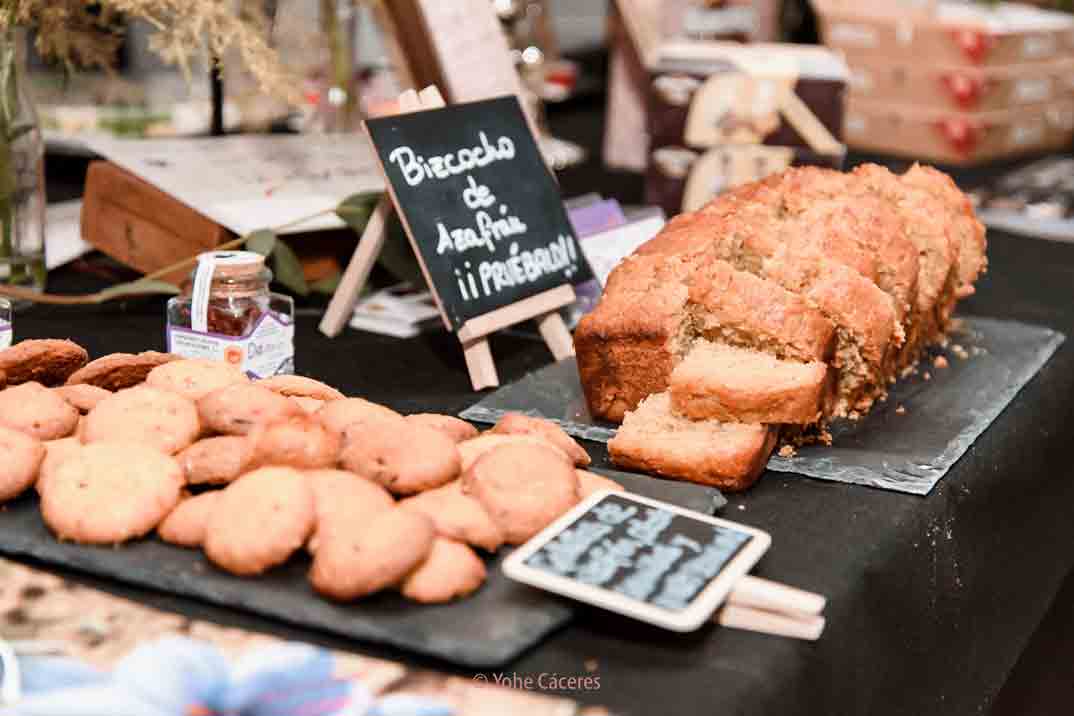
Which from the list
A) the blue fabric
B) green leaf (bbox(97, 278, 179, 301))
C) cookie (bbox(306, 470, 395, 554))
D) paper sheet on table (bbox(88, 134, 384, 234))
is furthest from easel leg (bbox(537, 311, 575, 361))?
the blue fabric

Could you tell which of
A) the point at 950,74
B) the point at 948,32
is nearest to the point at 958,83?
the point at 950,74

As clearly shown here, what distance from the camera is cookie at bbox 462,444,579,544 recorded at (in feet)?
4.48

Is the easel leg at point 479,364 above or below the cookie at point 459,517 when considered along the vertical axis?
below

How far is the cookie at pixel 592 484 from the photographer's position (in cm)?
148

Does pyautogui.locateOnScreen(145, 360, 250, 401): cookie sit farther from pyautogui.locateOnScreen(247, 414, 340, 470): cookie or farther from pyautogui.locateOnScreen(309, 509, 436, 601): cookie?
pyautogui.locateOnScreen(309, 509, 436, 601): cookie

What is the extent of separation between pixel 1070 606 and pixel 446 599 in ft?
4.80

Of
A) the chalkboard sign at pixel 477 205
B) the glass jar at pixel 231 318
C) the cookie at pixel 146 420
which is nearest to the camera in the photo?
the cookie at pixel 146 420

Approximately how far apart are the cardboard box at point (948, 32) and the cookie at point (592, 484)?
302 cm

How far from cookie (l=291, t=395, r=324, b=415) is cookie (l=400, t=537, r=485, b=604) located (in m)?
0.32

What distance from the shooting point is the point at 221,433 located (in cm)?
147

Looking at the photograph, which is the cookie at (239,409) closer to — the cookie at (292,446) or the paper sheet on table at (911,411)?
the cookie at (292,446)

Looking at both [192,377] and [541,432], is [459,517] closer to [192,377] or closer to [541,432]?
[541,432]

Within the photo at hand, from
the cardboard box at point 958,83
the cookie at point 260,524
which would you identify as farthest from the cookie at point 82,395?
the cardboard box at point 958,83

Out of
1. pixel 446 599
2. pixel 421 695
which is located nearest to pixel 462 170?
pixel 446 599
